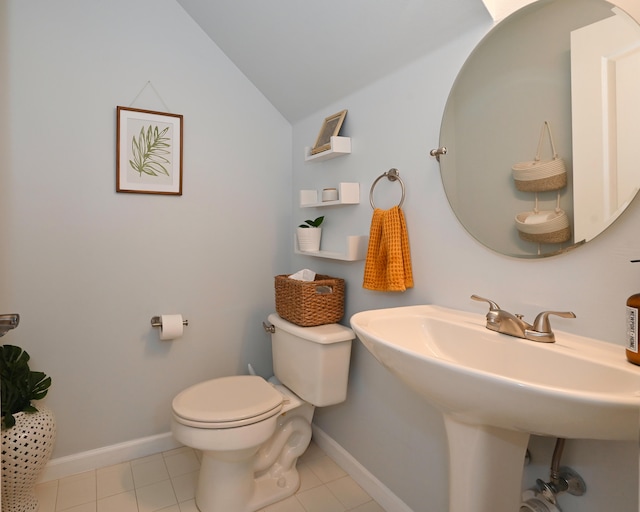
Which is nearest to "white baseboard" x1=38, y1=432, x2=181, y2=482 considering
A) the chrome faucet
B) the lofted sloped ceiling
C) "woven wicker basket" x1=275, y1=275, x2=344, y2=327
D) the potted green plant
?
the potted green plant

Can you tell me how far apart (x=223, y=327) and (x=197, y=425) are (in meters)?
0.77

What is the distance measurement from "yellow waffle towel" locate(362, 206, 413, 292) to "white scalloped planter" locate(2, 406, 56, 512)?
1.38m

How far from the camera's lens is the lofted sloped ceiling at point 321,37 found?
1.32 meters

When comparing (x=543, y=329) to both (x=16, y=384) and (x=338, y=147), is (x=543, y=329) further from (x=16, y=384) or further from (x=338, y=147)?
(x=16, y=384)

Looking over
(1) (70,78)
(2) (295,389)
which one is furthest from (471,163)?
(1) (70,78)

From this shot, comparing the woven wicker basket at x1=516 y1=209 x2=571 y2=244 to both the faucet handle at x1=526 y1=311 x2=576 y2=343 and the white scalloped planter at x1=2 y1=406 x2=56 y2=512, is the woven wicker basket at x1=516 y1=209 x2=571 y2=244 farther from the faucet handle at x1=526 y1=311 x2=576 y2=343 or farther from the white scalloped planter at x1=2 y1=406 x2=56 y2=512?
the white scalloped planter at x1=2 y1=406 x2=56 y2=512

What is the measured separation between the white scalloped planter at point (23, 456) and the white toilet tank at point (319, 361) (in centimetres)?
100

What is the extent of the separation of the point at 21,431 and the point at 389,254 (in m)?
1.51

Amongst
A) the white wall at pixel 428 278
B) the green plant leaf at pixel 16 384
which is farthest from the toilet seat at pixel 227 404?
the green plant leaf at pixel 16 384

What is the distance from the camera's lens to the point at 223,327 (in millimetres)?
2188

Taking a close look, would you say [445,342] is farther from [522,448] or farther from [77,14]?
[77,14]

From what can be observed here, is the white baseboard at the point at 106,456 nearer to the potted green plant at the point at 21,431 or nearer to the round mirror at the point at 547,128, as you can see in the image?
the potted green plant at the point at 21,431

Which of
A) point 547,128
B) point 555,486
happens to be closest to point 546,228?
A: point 547,128

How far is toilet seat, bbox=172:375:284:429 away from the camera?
146cm
